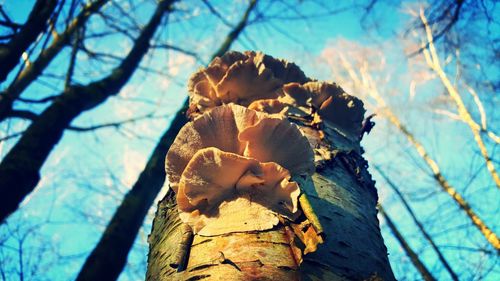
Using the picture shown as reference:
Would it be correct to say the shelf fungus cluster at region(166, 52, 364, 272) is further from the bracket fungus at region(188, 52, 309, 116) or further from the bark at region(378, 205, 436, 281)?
the bark at region(378, 205, 436, 281)

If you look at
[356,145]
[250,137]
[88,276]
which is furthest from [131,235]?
[250,137]

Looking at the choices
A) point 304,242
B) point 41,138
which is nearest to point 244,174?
point 304,242

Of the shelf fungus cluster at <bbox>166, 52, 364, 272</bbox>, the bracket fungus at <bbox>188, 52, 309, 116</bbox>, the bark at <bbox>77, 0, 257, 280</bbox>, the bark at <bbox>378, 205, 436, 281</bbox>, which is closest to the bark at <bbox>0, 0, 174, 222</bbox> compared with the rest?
the bark at <bbox>77, 0, 257, 280</bbox>

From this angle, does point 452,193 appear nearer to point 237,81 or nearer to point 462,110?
point 462,110

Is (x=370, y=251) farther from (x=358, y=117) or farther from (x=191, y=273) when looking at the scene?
(x=358, y=117)

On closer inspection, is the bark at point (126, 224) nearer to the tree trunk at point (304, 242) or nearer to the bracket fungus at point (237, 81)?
the bracket fungus at point (237, 81)

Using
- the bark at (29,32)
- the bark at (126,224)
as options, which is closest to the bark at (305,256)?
the bark at (126,224)
